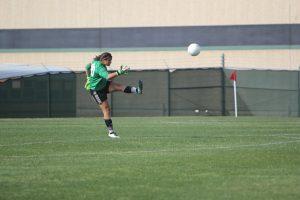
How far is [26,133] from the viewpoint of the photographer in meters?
20.1

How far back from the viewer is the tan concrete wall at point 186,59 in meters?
42.4

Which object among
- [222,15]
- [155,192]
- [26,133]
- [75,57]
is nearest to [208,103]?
[222,15]

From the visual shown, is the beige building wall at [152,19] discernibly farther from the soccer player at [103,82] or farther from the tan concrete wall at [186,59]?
the soccer player at [103,82]

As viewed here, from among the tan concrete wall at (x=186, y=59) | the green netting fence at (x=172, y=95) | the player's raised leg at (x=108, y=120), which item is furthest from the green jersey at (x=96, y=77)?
the tan concrete wall at (x=186, y=59)

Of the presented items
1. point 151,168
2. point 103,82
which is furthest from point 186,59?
point 151,168

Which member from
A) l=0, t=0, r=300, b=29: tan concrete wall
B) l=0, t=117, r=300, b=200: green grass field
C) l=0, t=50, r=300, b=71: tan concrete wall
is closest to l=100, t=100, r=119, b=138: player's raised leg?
l=0, t=117, r=300, b=200: green grass field

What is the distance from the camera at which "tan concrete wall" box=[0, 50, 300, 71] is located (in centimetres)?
4241

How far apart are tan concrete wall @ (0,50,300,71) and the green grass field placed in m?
25.4

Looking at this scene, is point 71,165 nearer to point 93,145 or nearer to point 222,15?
point 93,145

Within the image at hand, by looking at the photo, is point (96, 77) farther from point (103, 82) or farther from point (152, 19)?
point (152, 19)

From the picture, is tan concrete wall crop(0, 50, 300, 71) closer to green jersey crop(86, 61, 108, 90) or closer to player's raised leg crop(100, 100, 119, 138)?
green jersey crop(86, 61, 108, 90)

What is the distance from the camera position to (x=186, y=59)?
4328 centimetres

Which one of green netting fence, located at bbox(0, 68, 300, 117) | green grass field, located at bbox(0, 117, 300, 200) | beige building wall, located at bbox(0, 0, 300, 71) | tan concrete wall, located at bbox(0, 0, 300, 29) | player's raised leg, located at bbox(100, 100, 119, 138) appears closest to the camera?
green grass field, located at bbox(0, 117, 300, 200)

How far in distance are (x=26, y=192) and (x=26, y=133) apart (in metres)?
11.1
